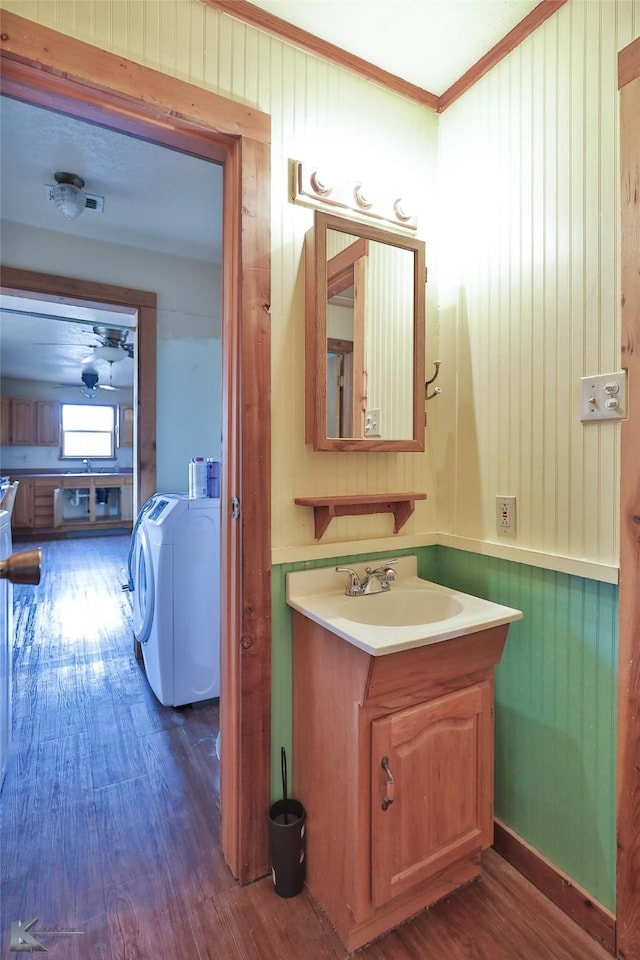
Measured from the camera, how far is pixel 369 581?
5.18 feet

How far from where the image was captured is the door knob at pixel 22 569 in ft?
3.07

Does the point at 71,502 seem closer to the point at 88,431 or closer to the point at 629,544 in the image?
the point at 88,431

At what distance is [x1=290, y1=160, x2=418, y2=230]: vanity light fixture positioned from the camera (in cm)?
151

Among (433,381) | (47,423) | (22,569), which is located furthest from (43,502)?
(22,569)

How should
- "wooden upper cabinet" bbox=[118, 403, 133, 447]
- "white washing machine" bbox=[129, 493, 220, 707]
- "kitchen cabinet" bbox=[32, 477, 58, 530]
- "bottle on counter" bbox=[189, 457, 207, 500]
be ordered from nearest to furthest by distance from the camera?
1. "white washing machine" bbox=[129, 493, 220, 707]
2. "bottle on counter" bbox=[189, 457, 207, 500]
3. "kitchen cabinet" bbox=[32, 477, 58, 530]
4. "wooden upper cabinet" bbox=[118, 403, 133, 447]

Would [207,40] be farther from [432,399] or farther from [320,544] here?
[320,544]

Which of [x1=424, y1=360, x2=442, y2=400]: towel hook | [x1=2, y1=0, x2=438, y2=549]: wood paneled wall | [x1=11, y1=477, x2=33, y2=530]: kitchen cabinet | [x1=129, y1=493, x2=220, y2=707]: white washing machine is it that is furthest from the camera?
[x1=11, y1=477, x2=33, y2=530]: kitchen cabinet

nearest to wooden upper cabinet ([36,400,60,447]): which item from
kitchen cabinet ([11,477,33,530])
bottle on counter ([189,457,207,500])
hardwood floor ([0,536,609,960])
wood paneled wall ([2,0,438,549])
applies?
kitchen cabinet ([11,477,33,530])

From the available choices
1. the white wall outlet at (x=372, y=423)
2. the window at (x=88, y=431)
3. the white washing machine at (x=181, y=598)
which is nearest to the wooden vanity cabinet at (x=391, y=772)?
the white wall outlet at (x=372, y=423)

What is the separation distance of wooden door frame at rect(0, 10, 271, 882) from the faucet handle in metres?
0.25

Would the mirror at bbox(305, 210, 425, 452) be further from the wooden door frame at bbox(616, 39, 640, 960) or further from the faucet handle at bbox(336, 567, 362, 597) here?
the wooden door frame at bbox(616, 39, 640, 960)

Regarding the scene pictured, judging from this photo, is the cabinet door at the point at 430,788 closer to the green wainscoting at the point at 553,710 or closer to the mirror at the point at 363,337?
the green wainscoting at the point at 553,710

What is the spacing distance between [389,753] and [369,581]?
497mm

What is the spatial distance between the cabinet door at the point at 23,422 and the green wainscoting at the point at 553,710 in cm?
750
